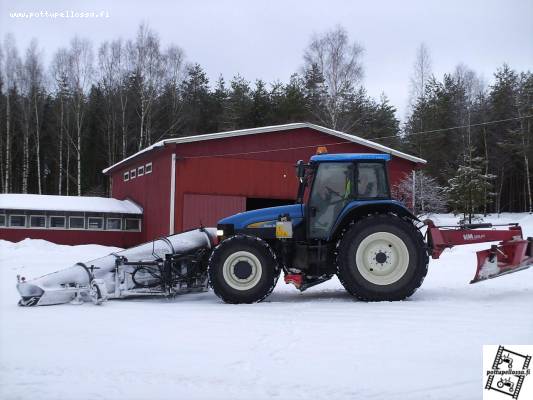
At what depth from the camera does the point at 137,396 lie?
12.9ft

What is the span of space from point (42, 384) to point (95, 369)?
1.42 feet

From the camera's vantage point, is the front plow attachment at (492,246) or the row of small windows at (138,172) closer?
the front plow attachment at (492,246)

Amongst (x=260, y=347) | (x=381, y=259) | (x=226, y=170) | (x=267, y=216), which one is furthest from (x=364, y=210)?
(x=226, y=170)

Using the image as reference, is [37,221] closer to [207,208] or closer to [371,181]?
[207,208]

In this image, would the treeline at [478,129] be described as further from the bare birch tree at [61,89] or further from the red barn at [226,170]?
the bare birch tree at [61,89]

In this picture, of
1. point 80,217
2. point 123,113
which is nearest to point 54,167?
point 123,113

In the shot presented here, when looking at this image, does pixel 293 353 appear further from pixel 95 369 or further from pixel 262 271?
pixel 262 271

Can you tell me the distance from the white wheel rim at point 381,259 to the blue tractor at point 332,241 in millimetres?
14

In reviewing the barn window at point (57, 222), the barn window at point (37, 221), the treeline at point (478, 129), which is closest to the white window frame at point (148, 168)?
the barn window at point (57, 222)

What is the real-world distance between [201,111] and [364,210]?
38605 millimetres

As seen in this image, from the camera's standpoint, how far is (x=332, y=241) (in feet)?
26.9

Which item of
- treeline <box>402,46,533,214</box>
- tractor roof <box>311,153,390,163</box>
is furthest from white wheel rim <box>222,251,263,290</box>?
treeline <box>402,46,533,214</box>

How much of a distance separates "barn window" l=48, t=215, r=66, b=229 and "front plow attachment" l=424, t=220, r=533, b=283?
65.5ft

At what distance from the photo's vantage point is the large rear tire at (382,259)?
7.76 meters
